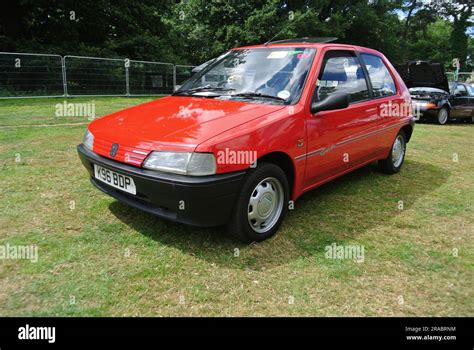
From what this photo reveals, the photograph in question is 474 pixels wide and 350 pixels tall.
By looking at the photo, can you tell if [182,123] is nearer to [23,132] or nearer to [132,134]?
[132,134]

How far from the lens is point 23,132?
6688mm

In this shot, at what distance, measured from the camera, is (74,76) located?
12898 millimetres

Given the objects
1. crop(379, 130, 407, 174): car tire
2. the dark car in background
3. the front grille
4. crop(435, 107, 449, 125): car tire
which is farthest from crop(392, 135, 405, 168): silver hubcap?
crop(435, 107, 449, 125): car tire

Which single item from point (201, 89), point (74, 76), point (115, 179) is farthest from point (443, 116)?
point (74, 76)

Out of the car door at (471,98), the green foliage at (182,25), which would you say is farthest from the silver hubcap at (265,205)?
the green foliage at (182,25)

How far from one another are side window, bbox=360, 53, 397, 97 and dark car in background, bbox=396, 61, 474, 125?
7.58m

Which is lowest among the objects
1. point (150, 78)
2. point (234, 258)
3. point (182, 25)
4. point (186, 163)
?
point (234, 258)

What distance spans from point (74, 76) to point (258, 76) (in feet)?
37.5

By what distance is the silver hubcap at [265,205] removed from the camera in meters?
2.96

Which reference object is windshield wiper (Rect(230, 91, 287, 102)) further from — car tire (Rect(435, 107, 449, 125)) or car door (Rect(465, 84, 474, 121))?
car door (Rect(465, 84, 474, 121))

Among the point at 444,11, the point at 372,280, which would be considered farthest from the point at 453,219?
the point at 444,11

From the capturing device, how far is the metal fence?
11.7 metres

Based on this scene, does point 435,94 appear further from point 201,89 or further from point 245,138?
point 245,138

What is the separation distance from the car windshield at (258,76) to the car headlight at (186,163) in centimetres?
100
